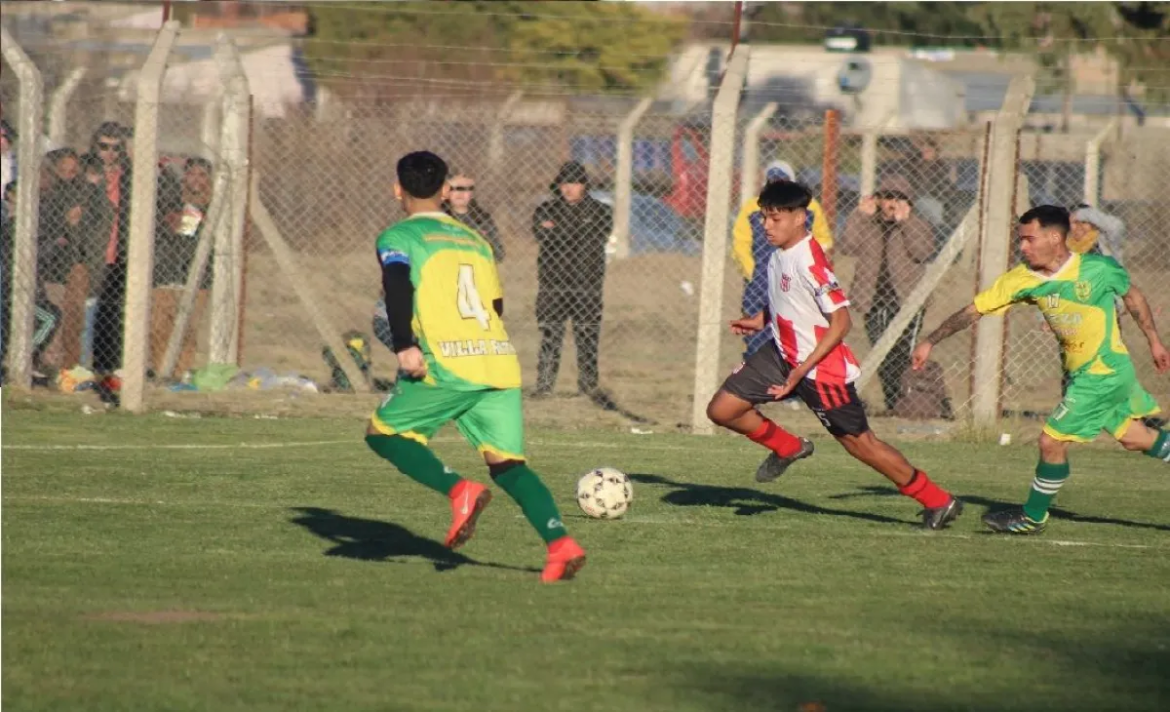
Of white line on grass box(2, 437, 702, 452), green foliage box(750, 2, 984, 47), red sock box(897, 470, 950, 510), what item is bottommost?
white line on grass box(2, 437, 702, 452)

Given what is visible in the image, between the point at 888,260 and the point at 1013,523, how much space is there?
18.9 ft

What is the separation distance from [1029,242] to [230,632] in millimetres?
4762

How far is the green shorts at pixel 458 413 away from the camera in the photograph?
25.3 feet

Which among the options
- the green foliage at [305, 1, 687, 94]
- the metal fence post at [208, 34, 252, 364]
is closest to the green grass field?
the metal fence post at [208, 34, 252, 364]

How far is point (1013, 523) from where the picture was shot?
9578 mm

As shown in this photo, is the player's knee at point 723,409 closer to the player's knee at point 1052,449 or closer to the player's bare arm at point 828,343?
the player's bare arm at point 828,343

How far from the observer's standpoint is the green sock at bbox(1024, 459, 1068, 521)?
9.42 metres

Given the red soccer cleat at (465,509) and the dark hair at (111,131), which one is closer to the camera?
the red soccer cleat at (465,509)

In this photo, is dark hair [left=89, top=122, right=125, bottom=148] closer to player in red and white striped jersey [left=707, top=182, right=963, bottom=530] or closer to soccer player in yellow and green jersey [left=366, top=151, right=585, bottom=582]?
player in red and white striped jersey [left=707, top=182, right=963, bottom=530]

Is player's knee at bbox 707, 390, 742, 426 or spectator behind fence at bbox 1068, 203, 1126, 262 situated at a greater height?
spectator behind fence at bbox 1068, 203, 1126, 262

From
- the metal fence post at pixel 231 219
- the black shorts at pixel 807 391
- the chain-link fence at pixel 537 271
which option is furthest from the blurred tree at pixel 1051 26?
the black shorts at pixel 807 391

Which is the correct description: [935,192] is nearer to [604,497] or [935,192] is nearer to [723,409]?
[723,409]

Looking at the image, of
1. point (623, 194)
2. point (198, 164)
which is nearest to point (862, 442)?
point (198, 164)

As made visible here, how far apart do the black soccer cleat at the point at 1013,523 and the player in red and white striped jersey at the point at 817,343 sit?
Result: 19 cm
